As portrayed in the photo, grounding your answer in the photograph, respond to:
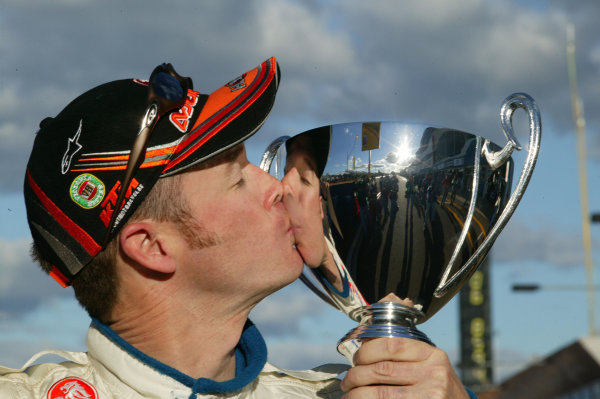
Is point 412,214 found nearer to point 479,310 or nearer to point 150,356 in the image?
point 150,356

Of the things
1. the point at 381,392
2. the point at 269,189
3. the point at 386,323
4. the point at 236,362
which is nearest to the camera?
the point at 381,392

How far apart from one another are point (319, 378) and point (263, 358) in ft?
0.98

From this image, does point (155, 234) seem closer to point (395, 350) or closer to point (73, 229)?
point (73, 229)

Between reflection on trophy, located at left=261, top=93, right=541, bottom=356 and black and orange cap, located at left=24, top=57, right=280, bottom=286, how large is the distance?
12.8 inches

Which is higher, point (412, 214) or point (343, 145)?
point (343, 145)

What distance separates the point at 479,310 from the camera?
43062mm

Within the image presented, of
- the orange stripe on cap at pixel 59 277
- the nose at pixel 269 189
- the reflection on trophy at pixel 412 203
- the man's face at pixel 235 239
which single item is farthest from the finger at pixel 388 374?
the orange stripe on cap at pixel 59 277

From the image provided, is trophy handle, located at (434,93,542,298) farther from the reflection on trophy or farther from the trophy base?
the trophy base

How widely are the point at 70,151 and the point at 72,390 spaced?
0.67 metres

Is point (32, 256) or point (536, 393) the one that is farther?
point (536, 393)

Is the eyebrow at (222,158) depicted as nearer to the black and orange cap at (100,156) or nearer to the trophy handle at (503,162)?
the black and orange cap at (100,156)

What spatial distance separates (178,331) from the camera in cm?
227

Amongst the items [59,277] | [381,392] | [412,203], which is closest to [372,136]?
[412,203]

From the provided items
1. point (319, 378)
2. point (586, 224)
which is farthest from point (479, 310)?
point (319, 378)
